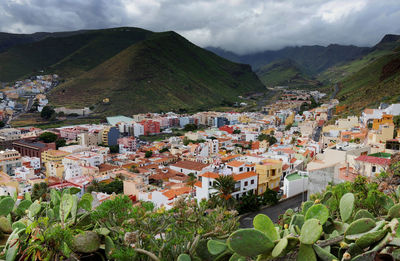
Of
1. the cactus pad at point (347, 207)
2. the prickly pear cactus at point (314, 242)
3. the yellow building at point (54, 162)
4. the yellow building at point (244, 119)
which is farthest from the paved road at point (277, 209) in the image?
the yellow building at point (244, 119)

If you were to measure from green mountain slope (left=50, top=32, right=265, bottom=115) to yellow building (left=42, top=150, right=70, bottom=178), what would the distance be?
3994 cm

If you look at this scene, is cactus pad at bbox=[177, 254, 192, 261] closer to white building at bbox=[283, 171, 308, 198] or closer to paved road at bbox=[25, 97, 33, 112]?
white building at bbox=[283, 171, 308, 198]

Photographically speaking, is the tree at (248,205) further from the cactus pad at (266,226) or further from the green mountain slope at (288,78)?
the green mountain slope at (288,78)

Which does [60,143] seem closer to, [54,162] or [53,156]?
[53,156]

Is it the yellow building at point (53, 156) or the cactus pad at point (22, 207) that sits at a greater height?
the cactus pad at point (22, 207)

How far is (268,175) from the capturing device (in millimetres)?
18109

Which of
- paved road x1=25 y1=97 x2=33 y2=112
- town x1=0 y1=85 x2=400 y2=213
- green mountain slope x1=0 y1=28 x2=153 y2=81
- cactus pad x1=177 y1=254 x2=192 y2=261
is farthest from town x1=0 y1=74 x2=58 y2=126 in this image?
cactus pad x1=177 y1=254 x2=192 y2=261

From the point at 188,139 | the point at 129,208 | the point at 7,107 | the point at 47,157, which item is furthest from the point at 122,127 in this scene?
the point at 129,208

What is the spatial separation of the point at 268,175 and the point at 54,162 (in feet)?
90.6

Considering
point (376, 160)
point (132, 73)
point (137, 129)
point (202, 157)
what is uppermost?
point (132, 73)

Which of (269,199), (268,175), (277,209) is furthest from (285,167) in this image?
(277,209)

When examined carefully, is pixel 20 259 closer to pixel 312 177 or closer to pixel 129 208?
pixel 129 208

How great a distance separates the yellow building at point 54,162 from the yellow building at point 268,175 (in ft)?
77.6

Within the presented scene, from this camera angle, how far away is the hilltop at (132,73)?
286ft
